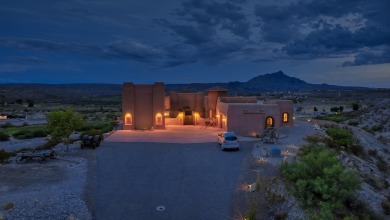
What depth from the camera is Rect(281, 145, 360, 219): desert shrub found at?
15159 mm

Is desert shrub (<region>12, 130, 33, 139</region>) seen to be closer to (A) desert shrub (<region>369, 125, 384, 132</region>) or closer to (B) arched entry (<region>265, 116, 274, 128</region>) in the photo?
(B) arched entry (<region>265, 116, 274, 128</region>)

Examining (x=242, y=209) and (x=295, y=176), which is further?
(x=295, y=176)

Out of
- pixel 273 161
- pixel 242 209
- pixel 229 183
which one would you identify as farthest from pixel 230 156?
pixel 242 209

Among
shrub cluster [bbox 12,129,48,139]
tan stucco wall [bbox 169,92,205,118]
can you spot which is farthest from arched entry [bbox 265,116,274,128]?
shrub cluster [bbox 12,129,48,139]

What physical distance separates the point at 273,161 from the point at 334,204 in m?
7.27

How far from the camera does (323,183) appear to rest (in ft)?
51.1

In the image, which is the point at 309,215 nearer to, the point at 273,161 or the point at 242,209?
the point at 242,209

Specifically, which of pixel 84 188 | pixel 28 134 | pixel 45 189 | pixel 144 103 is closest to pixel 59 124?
pixel 45 189

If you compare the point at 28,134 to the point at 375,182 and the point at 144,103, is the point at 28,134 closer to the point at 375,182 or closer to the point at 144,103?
the point at 144,103

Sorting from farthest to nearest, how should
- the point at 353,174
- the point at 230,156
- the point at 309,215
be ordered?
the point at 230,156 → the point at 353,174 → the point at 309,215

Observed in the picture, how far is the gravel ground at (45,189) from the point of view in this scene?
14188mm

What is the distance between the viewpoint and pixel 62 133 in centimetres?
2533

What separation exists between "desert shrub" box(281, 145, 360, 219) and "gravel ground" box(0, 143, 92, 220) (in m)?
10.1

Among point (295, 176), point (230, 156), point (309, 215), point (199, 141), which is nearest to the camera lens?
point (309, 215)
